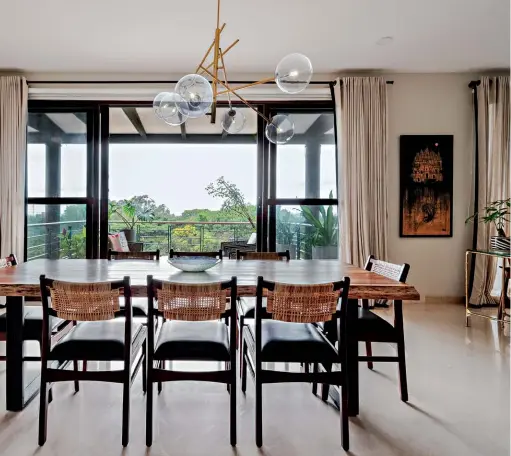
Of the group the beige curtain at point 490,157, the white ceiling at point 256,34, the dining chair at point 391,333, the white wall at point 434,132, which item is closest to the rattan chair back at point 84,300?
the dining chair at point 391,333

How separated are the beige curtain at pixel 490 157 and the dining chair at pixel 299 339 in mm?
3307

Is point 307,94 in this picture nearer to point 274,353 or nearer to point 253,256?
point 253,256

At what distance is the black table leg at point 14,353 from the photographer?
1968 mm

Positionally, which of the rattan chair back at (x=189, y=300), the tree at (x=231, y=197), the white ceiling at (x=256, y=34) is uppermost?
the white ceiling at (x=256, y=34)

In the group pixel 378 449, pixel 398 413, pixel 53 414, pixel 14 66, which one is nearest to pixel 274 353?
pixel 378 449

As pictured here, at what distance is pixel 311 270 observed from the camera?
2436 mm

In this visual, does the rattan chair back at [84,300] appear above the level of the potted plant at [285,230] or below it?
below

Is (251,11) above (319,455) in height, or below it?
above

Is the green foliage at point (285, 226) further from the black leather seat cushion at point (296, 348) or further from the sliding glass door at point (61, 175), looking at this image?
the black leather seat cushion at point (296, 348)

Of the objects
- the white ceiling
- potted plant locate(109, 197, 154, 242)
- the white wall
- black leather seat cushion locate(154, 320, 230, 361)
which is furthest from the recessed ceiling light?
potted plant locate(109, 197, 154, 242)

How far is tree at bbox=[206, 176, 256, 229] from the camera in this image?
841cm

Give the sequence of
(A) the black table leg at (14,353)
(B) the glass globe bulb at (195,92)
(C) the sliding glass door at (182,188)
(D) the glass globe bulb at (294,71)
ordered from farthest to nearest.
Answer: (C) the sliding glass door at (182,188) < (D) the glass globe bulb at (294,71) < (B) the glass globe bulb at (195,92) < (A) the black table leg at (14,353)

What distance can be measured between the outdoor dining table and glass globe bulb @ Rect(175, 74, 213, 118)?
0.98 metres

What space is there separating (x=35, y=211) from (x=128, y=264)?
256 cm
